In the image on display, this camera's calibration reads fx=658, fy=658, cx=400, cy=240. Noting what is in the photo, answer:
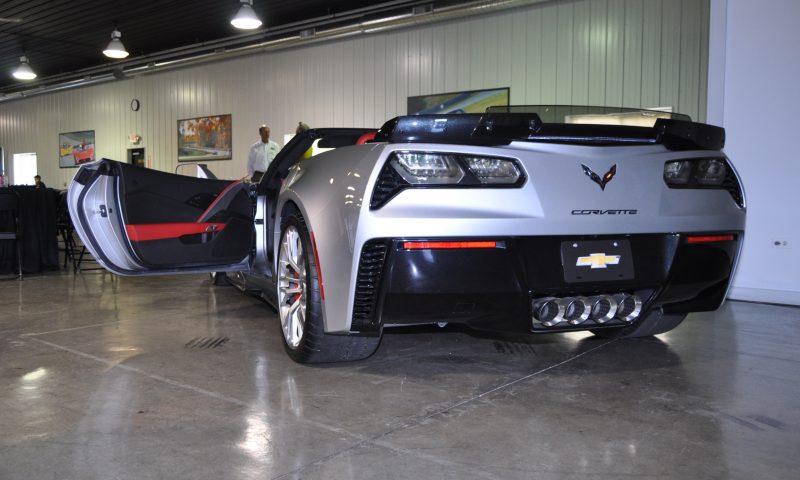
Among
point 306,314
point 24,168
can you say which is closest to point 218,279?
point 306,314

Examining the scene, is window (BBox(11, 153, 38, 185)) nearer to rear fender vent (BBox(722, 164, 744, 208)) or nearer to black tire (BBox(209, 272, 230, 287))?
black tire (BBox(209, 272, 230, 287))

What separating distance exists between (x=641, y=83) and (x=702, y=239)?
253 inches

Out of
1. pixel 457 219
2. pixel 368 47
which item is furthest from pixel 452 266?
pixel 368 47

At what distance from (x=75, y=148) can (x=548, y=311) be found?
1782 cm

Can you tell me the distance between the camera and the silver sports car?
7.09 ft

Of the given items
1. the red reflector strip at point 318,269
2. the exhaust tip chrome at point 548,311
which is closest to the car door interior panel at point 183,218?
the red reflector strip at point 318,269

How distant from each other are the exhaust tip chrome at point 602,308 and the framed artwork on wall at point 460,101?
7347mm

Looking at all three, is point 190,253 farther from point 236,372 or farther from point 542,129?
point 542,129

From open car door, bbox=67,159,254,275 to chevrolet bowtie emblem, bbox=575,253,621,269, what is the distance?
76.3 inches

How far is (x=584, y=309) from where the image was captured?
7.73ft

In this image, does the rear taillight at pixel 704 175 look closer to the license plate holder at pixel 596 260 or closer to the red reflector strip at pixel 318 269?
the license plate holder at pixel 596 260

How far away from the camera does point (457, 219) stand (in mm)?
2141

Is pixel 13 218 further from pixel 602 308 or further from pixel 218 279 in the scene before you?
pixel 602 308

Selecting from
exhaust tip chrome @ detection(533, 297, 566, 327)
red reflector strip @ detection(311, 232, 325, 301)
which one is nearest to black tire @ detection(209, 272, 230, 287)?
red reflector strip @ detection(311, 232, 325, 301)
